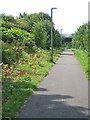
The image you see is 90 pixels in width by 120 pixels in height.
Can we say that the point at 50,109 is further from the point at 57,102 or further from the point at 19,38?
the point at 19,38

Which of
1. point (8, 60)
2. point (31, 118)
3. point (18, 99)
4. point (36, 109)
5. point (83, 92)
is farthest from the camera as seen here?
point (8, 60)

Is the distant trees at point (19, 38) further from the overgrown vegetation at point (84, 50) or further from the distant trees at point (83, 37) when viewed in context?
the distant trees at point (83, 37)

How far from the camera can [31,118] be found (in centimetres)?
985

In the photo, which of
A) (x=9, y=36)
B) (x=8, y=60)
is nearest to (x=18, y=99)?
(x=8, y=60)

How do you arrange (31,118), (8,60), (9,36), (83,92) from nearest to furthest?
1. (31,118)
2. (83,92)
3. (8,60)
4. (9,36)

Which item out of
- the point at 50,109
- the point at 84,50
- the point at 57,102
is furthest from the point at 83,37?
the point at 50,109

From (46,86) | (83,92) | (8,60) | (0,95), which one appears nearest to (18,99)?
(0,95)

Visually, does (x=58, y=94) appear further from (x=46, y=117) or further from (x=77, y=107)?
(x=46, y=117)

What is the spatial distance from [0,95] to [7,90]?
155 centimetres

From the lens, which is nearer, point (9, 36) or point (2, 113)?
point (2, 113)

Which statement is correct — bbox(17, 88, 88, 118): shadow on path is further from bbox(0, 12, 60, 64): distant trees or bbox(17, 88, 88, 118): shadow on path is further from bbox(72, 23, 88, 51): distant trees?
bbox(72, 23, 88, 51): distant trees

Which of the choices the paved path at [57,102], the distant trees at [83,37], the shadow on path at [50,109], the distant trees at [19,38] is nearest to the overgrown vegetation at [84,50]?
the distant trees at [83,37]

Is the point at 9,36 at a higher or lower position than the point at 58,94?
higher

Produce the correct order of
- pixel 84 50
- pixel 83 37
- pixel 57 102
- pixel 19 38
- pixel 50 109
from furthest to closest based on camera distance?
pixel 84 50 < pixel 83 37 < pixel 19 38 < pixel 57 102 < pixel 50 109
